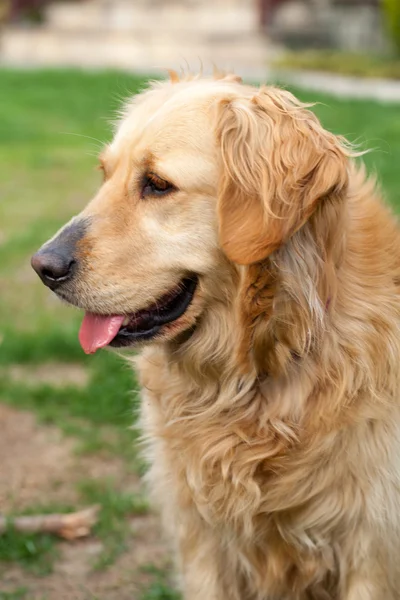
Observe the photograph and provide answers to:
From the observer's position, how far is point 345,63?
693 inches

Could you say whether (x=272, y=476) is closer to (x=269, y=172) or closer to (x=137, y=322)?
(x=137, y=322)

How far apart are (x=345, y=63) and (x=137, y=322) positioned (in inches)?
624

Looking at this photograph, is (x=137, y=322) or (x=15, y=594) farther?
(x=15, y=594)

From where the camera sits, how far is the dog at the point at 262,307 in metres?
2.61

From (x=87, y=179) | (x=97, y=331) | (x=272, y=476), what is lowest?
(x=87, y=179)

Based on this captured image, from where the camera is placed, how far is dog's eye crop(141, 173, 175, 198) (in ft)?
8.86

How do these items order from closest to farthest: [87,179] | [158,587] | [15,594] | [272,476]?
[272,476] < [15,594] < [158,587] < [87,179]

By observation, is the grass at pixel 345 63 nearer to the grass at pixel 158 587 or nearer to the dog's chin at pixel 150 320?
the grass at pixel 158 587

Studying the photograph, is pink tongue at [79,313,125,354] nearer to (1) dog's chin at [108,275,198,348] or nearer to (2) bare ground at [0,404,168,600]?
(1) dog's chin at [108,275,198,348]

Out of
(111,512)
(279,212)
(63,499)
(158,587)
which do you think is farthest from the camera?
(63,499)

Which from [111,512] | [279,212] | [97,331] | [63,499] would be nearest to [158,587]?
[111,512]

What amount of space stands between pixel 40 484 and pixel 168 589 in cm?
94

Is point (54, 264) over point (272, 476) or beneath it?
over

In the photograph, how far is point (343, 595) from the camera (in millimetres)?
2955
